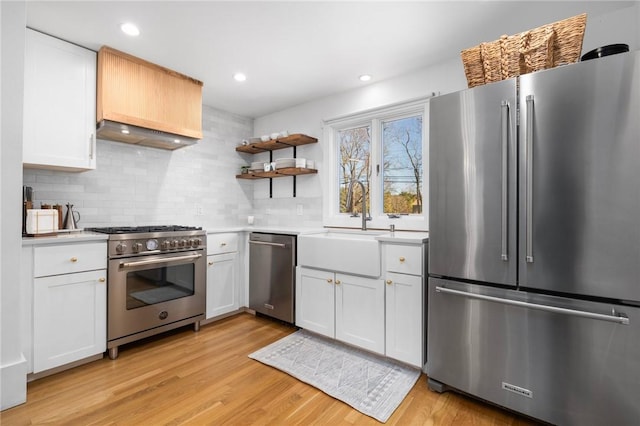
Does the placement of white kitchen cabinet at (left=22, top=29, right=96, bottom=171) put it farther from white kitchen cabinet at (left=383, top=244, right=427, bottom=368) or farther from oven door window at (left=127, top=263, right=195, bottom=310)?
white kitchen cabinet at (left=383, top=244, right=427, bottom=368)

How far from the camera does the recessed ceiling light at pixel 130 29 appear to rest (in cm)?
215

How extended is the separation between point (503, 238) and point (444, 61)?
68.3 inches

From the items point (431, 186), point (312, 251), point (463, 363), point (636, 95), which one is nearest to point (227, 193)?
point (312, 251)

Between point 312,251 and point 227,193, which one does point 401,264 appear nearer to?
point 312,251

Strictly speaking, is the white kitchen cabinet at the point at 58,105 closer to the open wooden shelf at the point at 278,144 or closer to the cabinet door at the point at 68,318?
the cabinet door at the point at 68,318

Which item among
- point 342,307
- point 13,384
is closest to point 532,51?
point 342,307

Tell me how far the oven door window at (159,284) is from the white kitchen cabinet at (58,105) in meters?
1.01

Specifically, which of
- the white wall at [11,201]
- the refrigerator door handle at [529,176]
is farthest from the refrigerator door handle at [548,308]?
the white wall at [11,201]

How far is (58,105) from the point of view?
233 centimetres

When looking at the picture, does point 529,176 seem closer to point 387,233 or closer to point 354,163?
point 387,233

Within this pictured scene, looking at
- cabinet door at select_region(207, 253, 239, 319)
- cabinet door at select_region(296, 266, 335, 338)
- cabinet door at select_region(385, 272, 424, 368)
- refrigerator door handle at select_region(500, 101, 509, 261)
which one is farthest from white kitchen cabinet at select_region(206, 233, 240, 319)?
refrigerator door handle at select_region(500, 101, 509, 261)

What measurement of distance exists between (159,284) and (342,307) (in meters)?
1.63

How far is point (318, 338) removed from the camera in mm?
2779

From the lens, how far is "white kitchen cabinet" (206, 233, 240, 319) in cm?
309
